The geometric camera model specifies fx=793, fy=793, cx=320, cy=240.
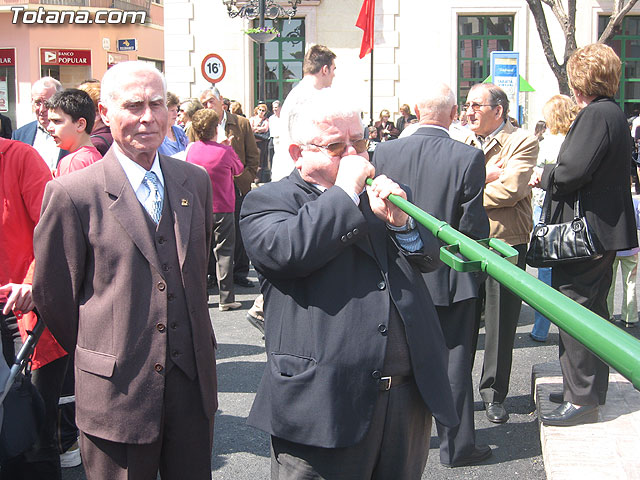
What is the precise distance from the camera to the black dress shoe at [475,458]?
445cm

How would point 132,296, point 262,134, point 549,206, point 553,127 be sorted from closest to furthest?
1. point 132,296
2. point 549,206
3. point 553,127
4. point 262,134

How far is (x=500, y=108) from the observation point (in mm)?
5293

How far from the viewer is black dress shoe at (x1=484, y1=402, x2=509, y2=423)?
16.7 feet

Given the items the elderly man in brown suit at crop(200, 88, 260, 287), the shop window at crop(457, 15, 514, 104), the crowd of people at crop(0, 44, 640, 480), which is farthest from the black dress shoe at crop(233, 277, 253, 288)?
the shop window at crop(457, 15, 514, 104)

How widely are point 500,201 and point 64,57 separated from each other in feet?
104

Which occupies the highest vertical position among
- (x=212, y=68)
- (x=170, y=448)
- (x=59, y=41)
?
(x=59, y=41)

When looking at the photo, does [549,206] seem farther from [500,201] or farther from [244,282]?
[244,282]

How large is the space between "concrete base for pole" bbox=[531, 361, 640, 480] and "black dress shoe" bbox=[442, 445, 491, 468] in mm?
323

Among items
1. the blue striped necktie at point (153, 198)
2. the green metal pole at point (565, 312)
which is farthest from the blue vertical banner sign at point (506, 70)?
the green metal pole at point (565, 312)

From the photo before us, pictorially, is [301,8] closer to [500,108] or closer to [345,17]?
[345,17]

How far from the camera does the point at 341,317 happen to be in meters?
2.39

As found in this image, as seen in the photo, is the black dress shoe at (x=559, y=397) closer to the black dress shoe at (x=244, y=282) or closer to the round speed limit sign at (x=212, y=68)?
the black dress shoe at (x=244, y=282)

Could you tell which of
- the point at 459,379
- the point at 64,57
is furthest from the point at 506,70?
the point at 64,57

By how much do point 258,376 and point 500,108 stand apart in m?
2.64
